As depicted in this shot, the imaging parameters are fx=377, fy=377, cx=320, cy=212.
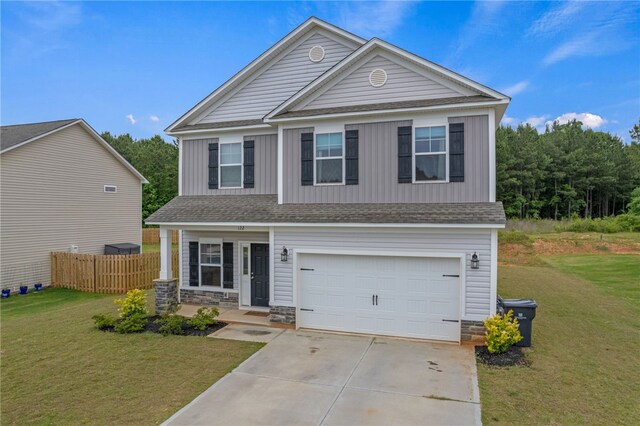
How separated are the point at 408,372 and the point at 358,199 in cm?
459

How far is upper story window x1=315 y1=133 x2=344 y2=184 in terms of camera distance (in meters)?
10.5

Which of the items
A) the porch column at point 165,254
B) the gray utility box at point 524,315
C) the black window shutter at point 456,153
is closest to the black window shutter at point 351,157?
the black window shutter at point 456,153

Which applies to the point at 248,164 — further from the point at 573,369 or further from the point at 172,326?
the point at 573,369

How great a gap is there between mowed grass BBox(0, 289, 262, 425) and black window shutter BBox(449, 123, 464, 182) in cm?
640

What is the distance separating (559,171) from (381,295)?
4967 centimetres

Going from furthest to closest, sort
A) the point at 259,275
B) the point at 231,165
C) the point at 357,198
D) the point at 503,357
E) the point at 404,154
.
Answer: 1. the point at 231,165
2. the point at 259,275
3. the point at 357,198
4. the point at 404,154
5. the point at 503,357

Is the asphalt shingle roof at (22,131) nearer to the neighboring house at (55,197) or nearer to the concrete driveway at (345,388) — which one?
the neighboring house at (55,197)

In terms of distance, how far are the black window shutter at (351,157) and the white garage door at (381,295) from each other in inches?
84.9

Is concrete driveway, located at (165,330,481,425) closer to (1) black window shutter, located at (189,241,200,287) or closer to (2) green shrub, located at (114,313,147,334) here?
(2) green shrub, located at (114,313,147,334)

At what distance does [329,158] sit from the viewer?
1056cm

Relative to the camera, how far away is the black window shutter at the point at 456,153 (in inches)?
372

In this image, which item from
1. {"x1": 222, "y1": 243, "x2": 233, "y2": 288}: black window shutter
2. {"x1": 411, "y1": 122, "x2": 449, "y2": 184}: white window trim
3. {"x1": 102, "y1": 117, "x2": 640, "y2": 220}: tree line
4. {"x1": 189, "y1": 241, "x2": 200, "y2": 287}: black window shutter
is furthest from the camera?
{"x1": 102, "y1": 117, "x2": 640, "y2": 220}: tree line

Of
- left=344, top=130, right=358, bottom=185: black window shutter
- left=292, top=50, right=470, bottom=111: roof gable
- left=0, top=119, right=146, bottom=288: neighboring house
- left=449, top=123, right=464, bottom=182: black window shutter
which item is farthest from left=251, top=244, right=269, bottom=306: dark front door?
left=0, top=119, right=146, bottom=288: neighboring house

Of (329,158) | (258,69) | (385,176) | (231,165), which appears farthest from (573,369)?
(258,69)
